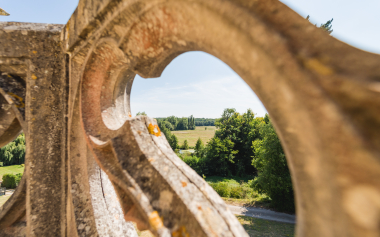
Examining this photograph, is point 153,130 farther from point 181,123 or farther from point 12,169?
point 181,123

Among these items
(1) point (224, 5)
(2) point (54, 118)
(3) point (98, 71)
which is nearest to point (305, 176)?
(1) point (224, 5)

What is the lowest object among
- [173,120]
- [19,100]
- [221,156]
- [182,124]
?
[221,156]

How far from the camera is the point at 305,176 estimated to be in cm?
57

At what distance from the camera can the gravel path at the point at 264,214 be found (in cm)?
1359

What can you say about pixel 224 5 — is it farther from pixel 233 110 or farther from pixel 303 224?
pixel 233 110

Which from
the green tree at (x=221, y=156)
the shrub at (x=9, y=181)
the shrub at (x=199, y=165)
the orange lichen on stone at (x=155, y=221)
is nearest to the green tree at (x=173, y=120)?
the shrub at (x=199, y=165)

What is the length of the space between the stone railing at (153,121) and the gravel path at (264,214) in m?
14.5

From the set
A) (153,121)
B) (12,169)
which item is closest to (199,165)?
(12,169)

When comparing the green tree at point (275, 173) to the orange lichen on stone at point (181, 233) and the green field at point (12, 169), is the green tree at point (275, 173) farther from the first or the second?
the green field at point (12, 169)

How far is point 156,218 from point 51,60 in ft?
7.76

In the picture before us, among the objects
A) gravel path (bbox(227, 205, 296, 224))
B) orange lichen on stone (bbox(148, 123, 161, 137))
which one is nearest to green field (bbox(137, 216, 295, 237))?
gravel path (bbox(227, 205, 296, 224))

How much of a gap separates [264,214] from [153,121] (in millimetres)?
16058

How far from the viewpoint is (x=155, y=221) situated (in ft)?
3.67

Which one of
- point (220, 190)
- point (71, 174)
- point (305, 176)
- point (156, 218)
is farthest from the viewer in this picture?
point (220, 190)
